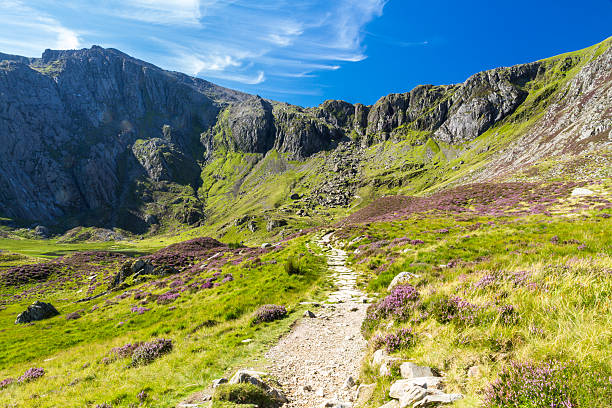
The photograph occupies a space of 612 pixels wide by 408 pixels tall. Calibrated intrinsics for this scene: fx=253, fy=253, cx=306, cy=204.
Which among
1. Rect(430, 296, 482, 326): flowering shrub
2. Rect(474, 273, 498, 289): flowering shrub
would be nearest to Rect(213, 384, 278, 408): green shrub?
Rect(430, 296, 482, 326): flowering shrub

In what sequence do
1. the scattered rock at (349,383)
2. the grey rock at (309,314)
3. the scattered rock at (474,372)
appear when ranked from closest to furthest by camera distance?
1. the scattered rock at (474,372)
2. the scattered rock at (349,383)
3. the grey rock at (309,314)

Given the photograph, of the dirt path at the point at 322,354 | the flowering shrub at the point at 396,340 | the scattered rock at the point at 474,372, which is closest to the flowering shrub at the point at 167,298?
the dirt path at the point at 322,354

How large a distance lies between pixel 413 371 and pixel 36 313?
150ft

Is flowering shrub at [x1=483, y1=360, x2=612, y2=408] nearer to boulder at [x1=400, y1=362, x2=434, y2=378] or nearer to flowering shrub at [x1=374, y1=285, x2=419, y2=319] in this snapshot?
boulder at [x1=400, y1=362, x2=434, y2=378]

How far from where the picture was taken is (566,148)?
322 feet

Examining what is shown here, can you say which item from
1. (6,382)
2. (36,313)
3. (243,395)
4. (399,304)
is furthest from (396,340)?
(36,313)

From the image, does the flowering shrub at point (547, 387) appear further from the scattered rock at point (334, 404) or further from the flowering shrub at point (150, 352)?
the flowering shrub at point (150, 352)

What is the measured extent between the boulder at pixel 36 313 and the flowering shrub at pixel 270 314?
117 ft

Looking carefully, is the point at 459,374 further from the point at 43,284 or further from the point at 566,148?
the point at 566,148

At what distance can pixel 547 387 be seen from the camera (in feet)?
12.3

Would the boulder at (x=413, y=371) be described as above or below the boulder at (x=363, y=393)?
above

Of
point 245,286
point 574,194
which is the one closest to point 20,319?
point 245,286

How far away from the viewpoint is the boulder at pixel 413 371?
548cm

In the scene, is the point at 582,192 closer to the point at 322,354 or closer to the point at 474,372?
the point at 322,354
